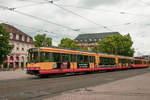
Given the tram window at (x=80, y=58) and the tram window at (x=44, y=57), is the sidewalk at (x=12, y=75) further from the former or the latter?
the tram window at (x=80, y=58)

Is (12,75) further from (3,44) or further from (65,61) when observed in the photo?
(3,44)

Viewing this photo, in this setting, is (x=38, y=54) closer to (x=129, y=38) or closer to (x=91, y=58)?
(x=91, y=58)

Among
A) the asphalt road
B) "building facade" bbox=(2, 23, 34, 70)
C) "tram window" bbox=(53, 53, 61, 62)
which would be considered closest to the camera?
the asphalt road

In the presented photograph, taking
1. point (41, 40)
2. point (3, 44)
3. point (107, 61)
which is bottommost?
point (107, 61)

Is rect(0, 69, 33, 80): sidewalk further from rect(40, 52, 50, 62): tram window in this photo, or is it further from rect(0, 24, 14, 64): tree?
rect(0, 24, 14, 64): tree

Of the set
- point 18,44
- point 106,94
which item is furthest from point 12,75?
point 18,44

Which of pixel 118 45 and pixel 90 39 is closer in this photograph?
pixel 118 45

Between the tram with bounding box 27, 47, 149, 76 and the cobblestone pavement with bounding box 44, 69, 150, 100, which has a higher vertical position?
the tram with bounding box 27, 47, 149, 76

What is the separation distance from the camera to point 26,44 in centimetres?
5481

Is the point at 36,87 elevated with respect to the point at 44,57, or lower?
lower

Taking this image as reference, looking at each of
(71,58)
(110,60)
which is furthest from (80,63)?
(110,60)

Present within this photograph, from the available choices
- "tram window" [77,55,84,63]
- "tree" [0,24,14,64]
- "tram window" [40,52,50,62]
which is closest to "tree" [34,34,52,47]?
"tree" [0,24,14,64]

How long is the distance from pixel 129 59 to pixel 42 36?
22030mm

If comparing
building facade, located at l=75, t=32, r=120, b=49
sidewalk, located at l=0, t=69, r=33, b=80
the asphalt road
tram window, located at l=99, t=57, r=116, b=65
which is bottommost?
sidewalk, located at l=0, t=69, r=33, b=80
